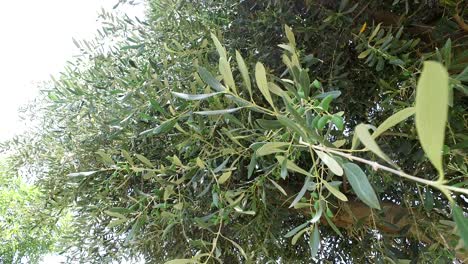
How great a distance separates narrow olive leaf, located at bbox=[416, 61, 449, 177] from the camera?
10.5 inches

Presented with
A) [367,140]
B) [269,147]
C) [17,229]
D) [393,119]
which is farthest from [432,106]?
[17,229]

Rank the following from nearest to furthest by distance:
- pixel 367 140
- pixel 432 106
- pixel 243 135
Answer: pixel 432 106
pixel 367 140
pixel 243 135

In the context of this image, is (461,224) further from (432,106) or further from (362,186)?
(432,106)

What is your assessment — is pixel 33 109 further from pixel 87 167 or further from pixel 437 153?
pixel 437 153

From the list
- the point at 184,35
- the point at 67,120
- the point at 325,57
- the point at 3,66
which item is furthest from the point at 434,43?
the point at 3,66

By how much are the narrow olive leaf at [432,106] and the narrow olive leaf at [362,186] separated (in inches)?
8.2

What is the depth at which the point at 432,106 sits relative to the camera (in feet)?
0.90

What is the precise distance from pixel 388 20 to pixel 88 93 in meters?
0.90

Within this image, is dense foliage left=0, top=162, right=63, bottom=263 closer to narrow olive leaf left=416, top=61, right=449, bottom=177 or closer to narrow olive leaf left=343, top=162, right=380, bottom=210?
narrow olive leaf left=343, top=162, right=380, bottom=210

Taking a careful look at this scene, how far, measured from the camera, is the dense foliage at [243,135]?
1.03 m

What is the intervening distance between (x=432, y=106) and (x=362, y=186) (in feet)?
0.79

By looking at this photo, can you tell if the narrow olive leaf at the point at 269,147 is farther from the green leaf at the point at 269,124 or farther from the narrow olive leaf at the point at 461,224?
the narrow olive leaf at the point at 461,224

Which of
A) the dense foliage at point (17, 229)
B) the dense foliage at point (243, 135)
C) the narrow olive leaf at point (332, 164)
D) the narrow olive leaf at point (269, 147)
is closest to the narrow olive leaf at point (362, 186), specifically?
the narrow olive leaf at point (332, 164)

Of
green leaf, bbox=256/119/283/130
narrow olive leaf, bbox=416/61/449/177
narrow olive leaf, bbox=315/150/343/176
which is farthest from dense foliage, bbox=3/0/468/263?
narrow olive leaf, bbox=416/61/449/177
